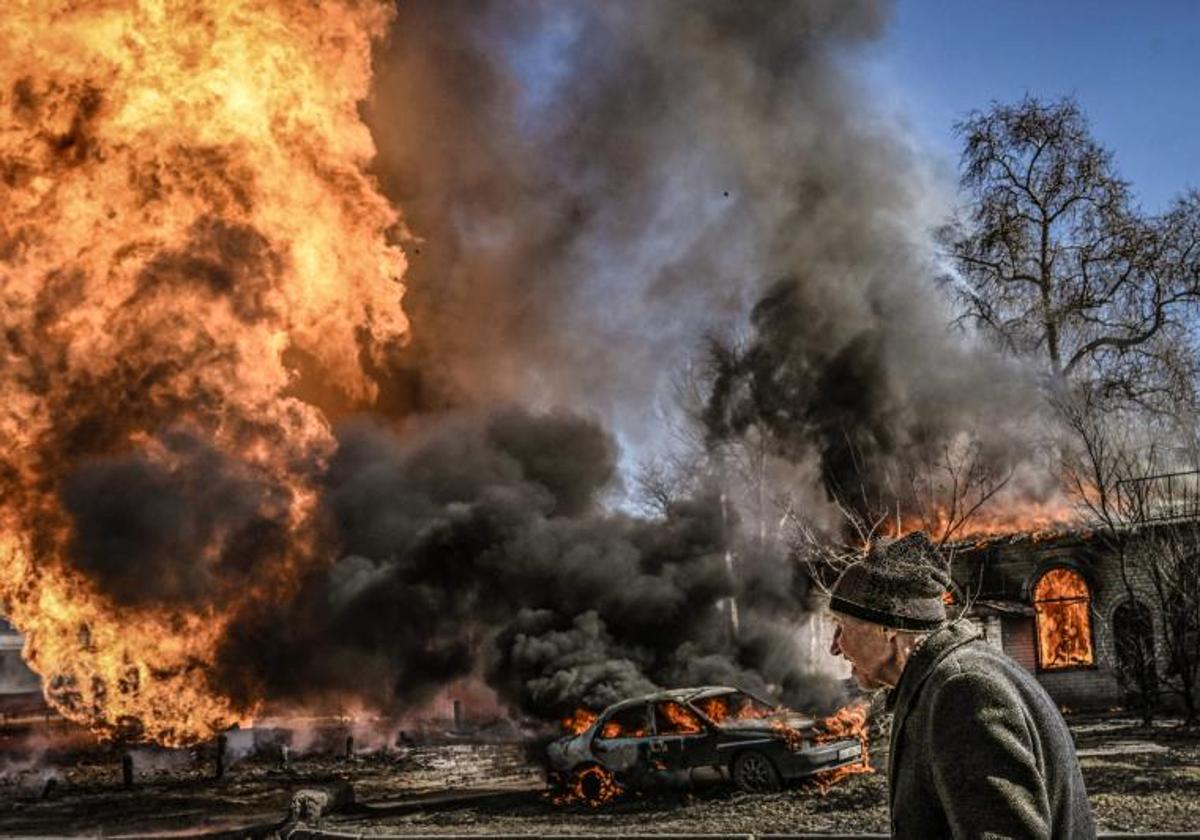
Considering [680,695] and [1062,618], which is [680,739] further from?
[1062,618]

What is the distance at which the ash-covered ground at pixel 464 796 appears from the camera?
33.6ft

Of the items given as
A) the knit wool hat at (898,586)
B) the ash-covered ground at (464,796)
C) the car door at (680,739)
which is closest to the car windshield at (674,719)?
the car door at (680,739)

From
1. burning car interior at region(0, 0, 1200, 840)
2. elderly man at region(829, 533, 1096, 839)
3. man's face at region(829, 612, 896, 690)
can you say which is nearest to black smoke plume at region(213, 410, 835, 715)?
burning car interior at region(0, 0, 1200, 840)

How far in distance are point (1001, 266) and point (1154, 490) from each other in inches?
412

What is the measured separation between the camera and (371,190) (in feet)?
72.0

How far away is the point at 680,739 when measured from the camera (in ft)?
41.1

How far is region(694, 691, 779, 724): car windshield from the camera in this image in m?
12.9

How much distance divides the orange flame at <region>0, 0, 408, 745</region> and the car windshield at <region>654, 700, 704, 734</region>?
1031 cm

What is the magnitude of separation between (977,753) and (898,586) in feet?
1.87

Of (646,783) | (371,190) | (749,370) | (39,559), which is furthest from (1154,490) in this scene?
(39,559)

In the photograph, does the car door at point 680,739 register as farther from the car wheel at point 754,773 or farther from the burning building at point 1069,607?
the burning building at point 1069,607

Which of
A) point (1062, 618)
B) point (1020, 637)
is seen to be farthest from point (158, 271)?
point (1062, 618)

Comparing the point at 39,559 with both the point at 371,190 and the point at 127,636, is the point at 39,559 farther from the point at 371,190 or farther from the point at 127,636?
the point at 371,190

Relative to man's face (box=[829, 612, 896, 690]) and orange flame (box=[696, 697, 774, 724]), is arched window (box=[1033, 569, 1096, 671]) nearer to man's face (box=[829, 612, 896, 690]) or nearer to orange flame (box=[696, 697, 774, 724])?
orange flame (box=[696, 697, 774, 724])
